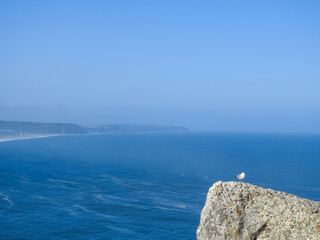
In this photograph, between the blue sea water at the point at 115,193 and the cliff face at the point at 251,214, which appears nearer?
the cliff face at the point at 251,214

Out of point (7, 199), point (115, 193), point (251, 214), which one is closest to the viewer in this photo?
point (251, 214)

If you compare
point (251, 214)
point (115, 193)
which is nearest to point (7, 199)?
point (115, 193)

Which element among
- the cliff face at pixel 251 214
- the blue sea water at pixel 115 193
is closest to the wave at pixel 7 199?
the blue sea water at pixel 115 193

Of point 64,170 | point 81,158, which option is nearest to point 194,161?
point 81,158

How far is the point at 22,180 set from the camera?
8156cm

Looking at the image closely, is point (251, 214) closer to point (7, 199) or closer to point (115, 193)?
point (7, 199)

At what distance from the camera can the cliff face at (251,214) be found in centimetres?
679

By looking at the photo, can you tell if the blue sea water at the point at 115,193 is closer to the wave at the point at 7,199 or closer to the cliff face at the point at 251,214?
the wave at the point at 7,199

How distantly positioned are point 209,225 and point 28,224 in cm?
A: 4710

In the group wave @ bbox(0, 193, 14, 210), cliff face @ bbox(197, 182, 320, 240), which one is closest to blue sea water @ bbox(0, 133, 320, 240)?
wave @ bbox(0, 193, 14, 210)

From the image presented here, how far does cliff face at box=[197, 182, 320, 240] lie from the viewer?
6.79 m

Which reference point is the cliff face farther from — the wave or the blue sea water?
the wave

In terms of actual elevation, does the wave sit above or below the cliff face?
below

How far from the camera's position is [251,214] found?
275 inches
